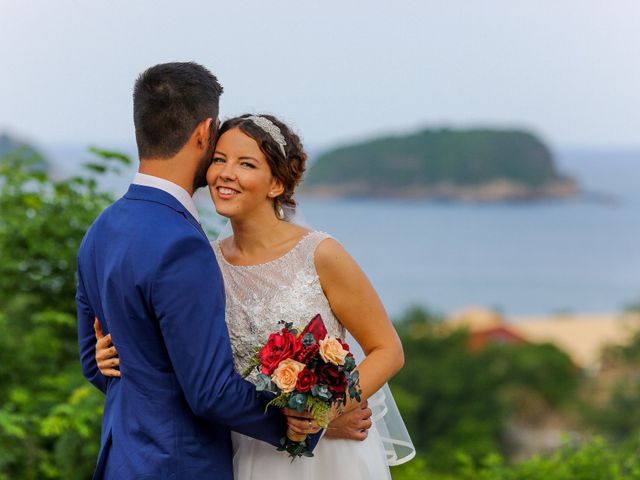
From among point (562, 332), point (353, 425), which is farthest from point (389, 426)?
point (562, 332)

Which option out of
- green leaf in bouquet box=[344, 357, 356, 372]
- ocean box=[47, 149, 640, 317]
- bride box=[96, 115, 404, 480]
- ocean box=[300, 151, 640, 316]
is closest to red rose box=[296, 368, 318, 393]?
green leaf in bouquet box=[344, 357, 356, 372]

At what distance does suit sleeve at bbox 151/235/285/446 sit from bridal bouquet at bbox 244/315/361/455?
3.9 inches

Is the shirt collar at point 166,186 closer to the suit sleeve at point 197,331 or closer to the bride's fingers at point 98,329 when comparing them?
the suit sleeve at point 197,331

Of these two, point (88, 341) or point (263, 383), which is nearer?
point (263, 383)

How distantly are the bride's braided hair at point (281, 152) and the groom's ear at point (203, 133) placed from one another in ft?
0.81

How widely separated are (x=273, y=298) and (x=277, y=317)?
6 cm

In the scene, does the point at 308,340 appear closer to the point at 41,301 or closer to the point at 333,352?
the point at 333,352

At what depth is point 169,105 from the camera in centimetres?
274

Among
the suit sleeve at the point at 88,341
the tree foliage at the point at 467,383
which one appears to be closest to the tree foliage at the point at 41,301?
the suit sleeve at the point at 88,341

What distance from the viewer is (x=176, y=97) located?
2746mm

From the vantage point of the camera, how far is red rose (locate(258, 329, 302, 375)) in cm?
A: 269

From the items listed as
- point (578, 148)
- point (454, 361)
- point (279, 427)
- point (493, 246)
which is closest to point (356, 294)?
point (279, 427)

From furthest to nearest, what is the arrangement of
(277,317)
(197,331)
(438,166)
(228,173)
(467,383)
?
(438,166) < (467,383) < (277,317) < (228,173) < (197,331)

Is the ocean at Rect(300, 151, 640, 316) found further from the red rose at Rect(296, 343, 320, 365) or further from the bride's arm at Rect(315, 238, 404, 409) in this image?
the red rose at Rect(296, 343, 320, 365)
